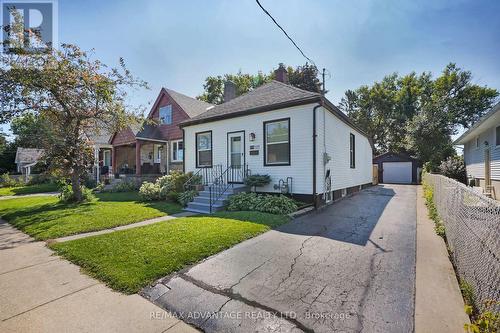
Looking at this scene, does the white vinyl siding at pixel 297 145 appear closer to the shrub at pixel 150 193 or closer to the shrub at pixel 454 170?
the shrub at pixel 150 193

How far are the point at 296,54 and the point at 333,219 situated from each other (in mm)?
5583

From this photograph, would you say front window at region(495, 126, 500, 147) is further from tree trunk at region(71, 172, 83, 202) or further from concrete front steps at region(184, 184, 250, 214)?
tree trunk at region(71, 172, 83, 202)

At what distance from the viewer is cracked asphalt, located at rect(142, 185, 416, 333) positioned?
8.58 feet

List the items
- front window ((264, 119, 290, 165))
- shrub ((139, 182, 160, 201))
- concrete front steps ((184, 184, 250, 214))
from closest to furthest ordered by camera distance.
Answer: concrete front steps ((184, 184, 250, 214))
front window ((264, 119, 290, 165))
shrub ((139, 182, 160, 201))

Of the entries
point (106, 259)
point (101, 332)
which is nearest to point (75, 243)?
point (106, 259)

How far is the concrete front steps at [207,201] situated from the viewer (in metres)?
8.60

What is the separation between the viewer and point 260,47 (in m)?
8.16

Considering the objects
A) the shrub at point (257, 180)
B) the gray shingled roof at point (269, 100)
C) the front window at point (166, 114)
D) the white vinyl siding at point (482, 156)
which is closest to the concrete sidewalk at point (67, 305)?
the shrub at point (257, 180)

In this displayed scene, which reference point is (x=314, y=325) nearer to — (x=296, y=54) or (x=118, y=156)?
(x=296, y=54)

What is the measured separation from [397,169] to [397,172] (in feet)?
1.00

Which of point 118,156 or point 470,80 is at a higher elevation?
point 470,80

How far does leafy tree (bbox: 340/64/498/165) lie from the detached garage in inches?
57.5

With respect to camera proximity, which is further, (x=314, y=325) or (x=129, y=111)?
(x=129, y=111)

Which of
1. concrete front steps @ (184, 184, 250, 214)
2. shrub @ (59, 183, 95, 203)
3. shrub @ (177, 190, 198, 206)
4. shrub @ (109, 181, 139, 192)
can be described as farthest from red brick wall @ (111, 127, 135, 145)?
concrete front steps @ (184, 184, 250, 214)
